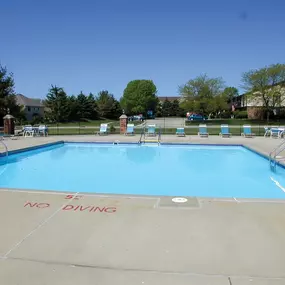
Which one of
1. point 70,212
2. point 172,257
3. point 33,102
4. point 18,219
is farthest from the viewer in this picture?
point 33,102

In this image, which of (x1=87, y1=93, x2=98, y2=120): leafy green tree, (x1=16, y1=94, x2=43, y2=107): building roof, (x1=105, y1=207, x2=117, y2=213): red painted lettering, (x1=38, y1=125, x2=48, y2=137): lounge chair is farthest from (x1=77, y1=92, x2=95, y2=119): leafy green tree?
(x1=105, y1=207, x2=117, y2=213): red painted lettering

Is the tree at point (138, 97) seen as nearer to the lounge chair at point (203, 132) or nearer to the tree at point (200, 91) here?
the tree at point (200, 91)

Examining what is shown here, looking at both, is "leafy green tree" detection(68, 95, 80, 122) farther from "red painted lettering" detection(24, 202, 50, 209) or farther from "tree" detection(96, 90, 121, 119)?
"red painted lettering" detection(24, 202, 50, 209)

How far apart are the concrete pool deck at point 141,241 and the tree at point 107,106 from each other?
54.4 m

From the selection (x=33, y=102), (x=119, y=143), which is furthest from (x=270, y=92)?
(x=33, y=102)

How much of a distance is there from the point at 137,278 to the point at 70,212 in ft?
7.04

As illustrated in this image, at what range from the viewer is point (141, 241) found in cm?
364

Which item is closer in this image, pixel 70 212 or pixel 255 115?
pixel 70 212

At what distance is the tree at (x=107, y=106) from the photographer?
5909 cm

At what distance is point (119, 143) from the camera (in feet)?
59.2

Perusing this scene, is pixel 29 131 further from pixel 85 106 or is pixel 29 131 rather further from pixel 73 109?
pixel 85 106

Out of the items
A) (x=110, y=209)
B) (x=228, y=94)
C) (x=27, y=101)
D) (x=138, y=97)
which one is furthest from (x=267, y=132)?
(x=27, y=101)

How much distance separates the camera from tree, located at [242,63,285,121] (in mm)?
34625

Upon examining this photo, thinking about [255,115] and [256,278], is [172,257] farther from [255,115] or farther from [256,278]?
[255,115]
